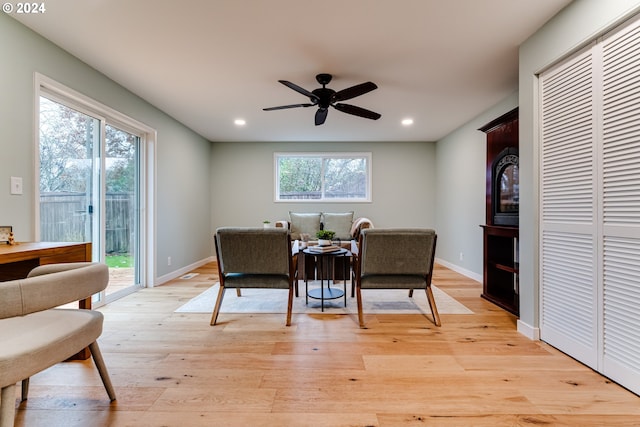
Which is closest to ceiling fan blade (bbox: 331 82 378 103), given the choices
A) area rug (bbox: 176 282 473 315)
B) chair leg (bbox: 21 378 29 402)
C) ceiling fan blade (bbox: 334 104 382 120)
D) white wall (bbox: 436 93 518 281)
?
ceiling fan blade (bbox: 334 104 382 120)

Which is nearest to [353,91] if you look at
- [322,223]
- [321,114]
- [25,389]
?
[321,114]

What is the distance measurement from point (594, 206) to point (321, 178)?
14.7ft

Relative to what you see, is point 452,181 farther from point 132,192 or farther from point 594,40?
point 132,192

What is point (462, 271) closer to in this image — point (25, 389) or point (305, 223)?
point (305, 223)

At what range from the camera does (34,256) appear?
1.65 m

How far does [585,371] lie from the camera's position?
6.00 feet

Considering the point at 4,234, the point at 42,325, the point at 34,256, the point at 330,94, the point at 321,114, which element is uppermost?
the point at 330,94

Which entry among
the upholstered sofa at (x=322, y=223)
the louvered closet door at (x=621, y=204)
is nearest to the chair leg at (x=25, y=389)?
the louvered closet door at (x=621, y=204)

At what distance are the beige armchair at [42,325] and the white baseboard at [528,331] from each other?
9.32 ft

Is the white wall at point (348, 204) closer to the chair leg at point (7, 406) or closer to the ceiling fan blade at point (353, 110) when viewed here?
the ceiling fan blade at point (353, 110)

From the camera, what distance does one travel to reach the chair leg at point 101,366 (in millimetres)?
1430

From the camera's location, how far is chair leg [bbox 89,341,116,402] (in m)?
1.43

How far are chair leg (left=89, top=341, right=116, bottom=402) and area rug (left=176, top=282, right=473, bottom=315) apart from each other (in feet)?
4.53

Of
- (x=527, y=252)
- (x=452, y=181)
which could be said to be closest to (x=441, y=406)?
(x=527, y=252)
